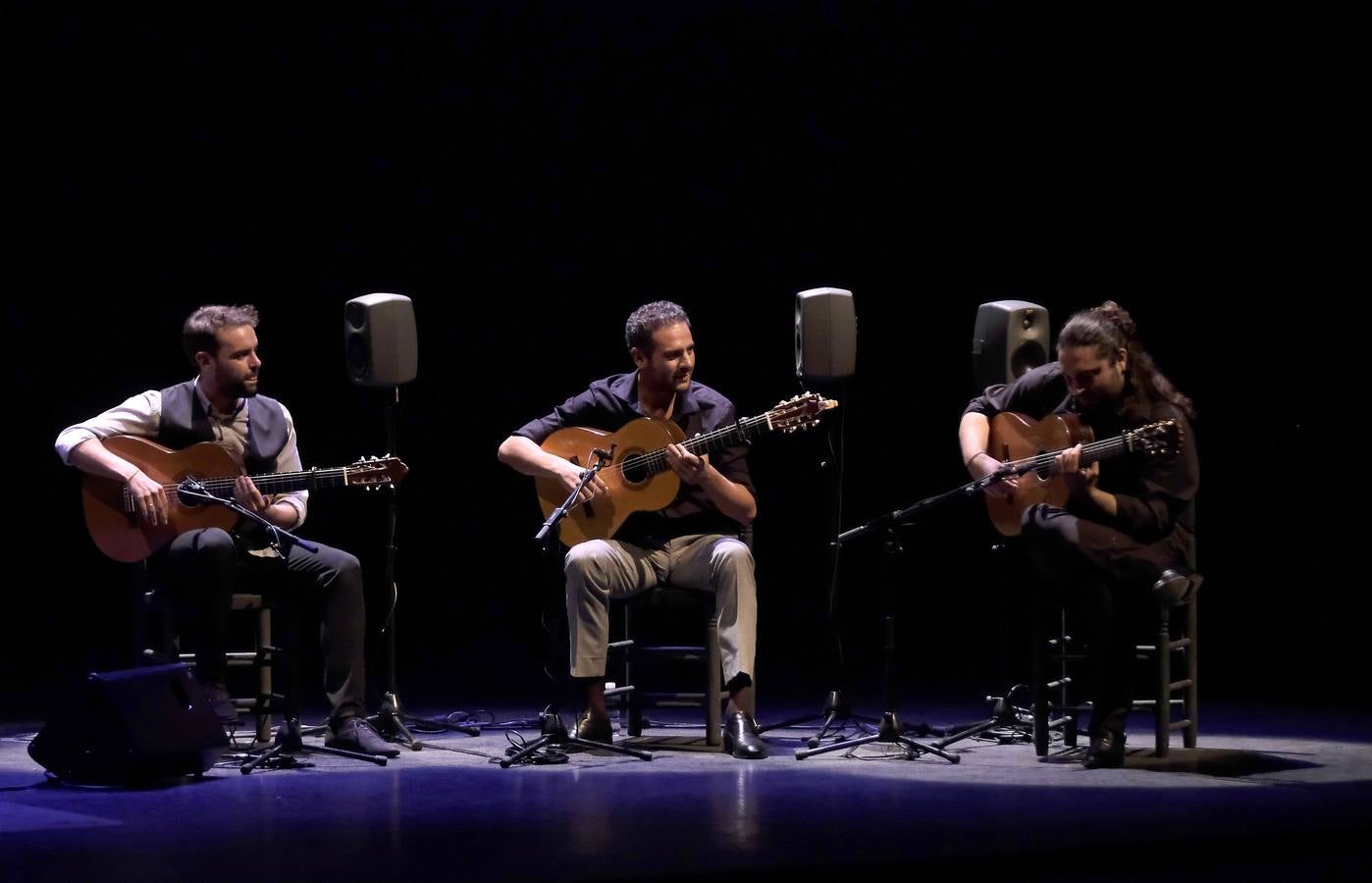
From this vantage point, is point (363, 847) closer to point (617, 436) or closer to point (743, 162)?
point (617, 436)

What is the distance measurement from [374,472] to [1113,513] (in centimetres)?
208

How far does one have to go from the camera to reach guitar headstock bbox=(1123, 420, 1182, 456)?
4.16 metres

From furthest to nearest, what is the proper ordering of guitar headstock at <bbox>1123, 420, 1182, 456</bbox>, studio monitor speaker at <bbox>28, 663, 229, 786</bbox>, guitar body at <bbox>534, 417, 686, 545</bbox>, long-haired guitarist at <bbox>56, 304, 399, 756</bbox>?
guitar body at <bbox>534, 417, 686, 545</bbox>, long-haired guitarist at <bbox>56, 304, 399, 756</bbox>, guitar headstock at <bbox>1123, 420, 1182, 456</bbox>, studio monitor speaker at <bbox>28, 663, 229, 786</bbox>

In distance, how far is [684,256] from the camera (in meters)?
6.54

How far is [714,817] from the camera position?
11.7ft

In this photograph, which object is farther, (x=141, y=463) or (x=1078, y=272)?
(x=1078, y=272)

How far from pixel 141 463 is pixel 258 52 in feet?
7.19

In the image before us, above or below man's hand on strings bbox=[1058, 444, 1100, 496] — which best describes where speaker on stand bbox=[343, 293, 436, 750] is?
above

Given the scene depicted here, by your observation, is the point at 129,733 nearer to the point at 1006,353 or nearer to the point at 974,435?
the point at 974,435

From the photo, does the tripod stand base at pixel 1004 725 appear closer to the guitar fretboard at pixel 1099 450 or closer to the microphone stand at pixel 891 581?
the microphone stand at pixel 891 581

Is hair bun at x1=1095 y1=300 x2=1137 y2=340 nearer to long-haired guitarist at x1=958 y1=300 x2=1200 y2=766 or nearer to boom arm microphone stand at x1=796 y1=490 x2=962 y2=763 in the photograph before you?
long-haired guitarist at x1=958 y1=300 x2=1200 y2=766

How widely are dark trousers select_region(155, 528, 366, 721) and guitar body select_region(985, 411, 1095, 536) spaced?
6.24 feet

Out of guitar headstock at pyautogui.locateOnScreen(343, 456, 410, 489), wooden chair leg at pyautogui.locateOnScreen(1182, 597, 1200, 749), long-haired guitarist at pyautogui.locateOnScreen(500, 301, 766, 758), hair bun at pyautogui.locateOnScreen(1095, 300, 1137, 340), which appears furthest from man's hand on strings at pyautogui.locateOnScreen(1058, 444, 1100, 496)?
guitar headstock at pyautogui.locateOnScreen(343, 456, 410, 489)

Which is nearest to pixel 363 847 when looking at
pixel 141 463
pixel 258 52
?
pixel 141 463
